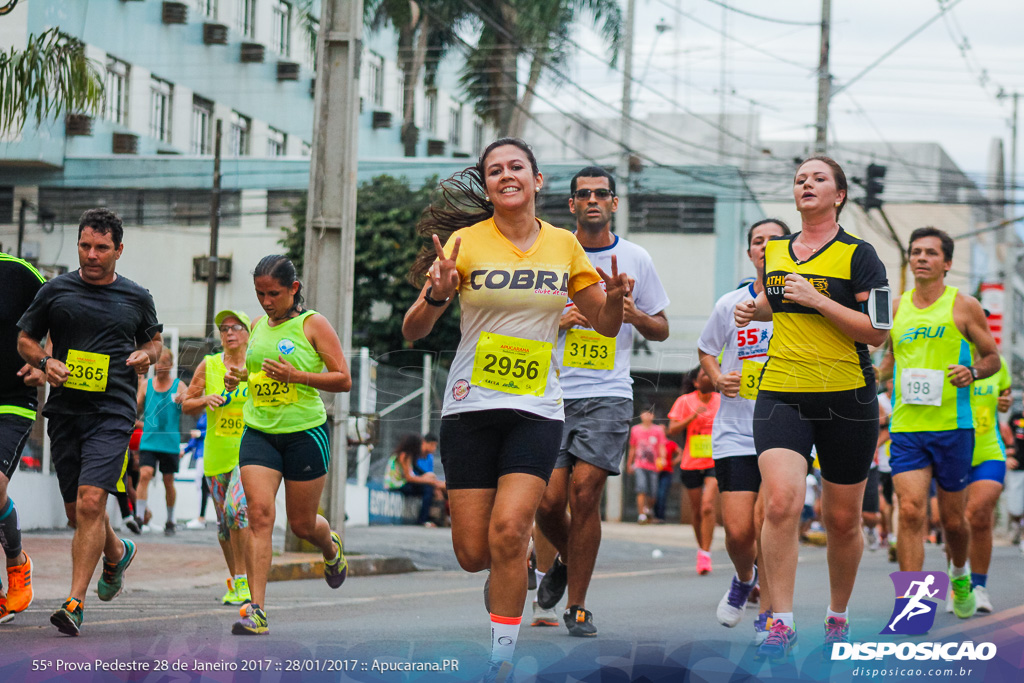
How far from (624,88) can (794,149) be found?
66.1 feet

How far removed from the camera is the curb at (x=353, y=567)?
36.4 feet

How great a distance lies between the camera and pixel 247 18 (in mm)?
29844

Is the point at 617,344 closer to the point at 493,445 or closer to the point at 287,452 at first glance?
the point at 287,452

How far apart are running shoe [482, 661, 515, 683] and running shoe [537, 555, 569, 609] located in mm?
2696

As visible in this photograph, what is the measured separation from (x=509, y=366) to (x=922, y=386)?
3.82m

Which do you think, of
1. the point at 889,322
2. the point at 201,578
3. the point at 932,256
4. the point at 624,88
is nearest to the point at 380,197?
the point at 624,88

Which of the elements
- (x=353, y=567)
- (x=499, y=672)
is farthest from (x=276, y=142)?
(x=499, y=672)

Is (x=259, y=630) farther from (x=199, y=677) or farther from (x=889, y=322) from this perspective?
(x=889, y=322)

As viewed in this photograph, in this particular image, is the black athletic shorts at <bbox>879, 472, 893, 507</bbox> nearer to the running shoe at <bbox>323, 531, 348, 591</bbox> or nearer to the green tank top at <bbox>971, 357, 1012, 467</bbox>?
the green tank top at <bbox>971, 357, 1012, 467</bbox>

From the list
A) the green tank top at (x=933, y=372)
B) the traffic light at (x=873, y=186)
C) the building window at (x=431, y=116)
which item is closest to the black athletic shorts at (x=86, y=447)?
the green tank top at (x=933, y=372)

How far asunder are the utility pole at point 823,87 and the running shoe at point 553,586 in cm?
2014

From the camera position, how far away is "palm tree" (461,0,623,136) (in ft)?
106

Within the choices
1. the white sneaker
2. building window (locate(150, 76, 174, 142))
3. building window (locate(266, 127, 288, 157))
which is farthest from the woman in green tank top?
building window (locate(266, 127, 288, 157))

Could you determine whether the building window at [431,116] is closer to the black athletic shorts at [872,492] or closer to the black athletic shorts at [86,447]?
the black athletic shorts at [872,492]
